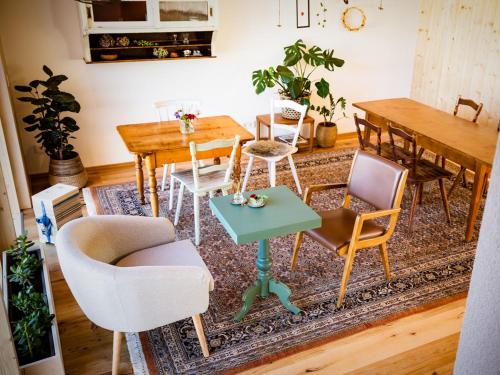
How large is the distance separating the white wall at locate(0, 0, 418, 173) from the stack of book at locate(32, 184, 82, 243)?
1.36 m

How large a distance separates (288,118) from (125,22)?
2.03 m

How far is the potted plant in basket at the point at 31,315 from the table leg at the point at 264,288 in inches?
42.0

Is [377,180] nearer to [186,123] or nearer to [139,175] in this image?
[186,123]

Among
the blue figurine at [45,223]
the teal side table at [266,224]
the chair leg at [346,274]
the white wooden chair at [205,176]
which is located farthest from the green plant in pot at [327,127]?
the blue figurine at [45,223]

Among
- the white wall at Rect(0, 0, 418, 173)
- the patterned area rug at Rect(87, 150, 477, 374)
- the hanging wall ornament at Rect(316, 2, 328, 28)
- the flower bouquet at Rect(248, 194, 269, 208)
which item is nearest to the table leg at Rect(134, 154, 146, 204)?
the patterned area rug at Rect(87, 150, 477, 374)

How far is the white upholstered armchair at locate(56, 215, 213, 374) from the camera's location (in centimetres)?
231

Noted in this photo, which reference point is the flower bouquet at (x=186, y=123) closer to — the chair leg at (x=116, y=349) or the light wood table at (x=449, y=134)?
the light wood table at (x=449, y=134)

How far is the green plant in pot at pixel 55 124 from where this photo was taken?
433 cm

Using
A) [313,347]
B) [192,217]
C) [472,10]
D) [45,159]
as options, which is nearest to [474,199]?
[313,347]

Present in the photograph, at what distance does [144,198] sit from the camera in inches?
177

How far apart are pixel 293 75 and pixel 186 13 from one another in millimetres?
1350

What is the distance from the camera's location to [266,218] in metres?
2.80

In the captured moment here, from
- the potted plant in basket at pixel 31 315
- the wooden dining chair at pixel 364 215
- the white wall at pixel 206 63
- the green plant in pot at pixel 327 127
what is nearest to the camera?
the potted plant in basket at pixel 31 315

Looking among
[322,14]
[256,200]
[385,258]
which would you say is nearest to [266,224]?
[256,200]
